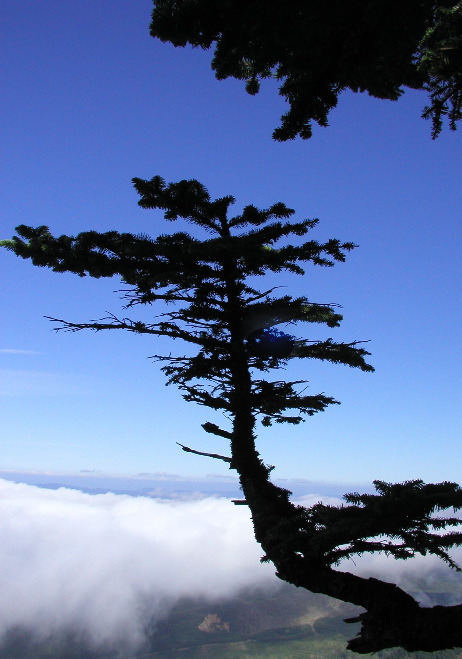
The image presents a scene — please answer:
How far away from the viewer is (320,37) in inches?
191

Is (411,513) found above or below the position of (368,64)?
below

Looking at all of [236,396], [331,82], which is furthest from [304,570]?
[331,82]

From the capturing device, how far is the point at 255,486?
8.89 metres

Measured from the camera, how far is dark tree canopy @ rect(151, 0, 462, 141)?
461 centimetres

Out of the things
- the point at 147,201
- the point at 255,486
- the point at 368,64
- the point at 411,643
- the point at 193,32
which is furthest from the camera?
the point at 147,201

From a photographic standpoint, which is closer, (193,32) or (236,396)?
(193,32)

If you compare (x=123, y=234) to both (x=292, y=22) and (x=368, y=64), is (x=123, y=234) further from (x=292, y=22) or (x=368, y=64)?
(x=368, y=64)

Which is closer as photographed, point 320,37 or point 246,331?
point 320,37

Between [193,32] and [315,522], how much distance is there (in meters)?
8.37

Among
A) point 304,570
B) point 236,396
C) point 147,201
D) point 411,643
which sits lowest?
point 411,643

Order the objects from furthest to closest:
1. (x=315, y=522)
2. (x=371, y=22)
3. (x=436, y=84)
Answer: (x=315, y=522) < (x=436, y=84) < (x=371, y=22)

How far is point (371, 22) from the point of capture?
435cm

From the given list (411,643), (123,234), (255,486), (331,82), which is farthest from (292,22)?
(411,643)

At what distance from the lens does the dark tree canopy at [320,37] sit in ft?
15.1
